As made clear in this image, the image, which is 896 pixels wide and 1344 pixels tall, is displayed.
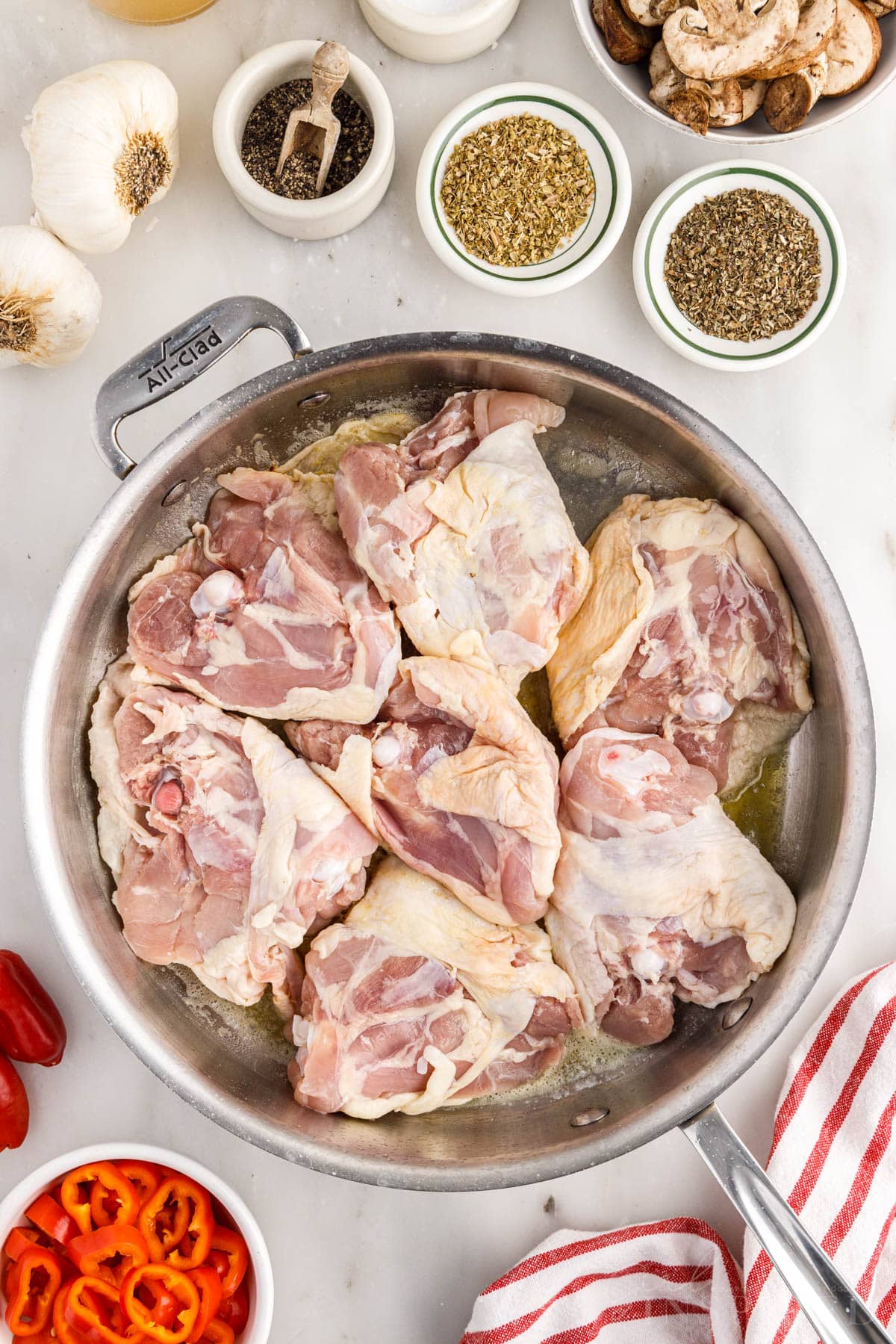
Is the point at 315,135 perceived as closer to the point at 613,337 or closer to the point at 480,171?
the point at 480,171

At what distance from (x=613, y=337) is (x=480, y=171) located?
58 centimetres

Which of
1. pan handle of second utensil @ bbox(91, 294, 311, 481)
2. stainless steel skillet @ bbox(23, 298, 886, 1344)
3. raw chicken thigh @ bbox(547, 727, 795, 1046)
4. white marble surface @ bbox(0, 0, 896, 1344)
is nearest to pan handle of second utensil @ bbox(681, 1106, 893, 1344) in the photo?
stainless steel skillet @ bbox(23, 298, 886, 1344)

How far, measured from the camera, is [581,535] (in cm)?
297

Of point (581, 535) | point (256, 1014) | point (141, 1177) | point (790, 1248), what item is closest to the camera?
point (790, 1248)

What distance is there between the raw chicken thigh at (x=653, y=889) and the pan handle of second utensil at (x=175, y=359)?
1.33 metres

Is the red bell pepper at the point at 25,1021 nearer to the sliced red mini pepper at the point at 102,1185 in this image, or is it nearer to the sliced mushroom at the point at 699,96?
the sliced red mini pepper at the point at 102,1185

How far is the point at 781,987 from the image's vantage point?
2.40 meters

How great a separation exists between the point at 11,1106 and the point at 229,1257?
720mm

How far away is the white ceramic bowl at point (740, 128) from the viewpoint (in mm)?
2701

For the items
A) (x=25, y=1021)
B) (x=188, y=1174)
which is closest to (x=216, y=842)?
(x=25, y=1021)

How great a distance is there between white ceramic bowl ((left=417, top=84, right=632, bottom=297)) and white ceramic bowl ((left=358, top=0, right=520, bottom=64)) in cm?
16

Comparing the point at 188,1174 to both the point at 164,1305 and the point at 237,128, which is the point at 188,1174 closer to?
the point at 164,1305

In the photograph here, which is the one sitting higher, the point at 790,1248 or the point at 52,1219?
the point at 790,1248

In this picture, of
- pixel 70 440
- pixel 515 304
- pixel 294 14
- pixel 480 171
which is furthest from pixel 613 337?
pixel 70 440
